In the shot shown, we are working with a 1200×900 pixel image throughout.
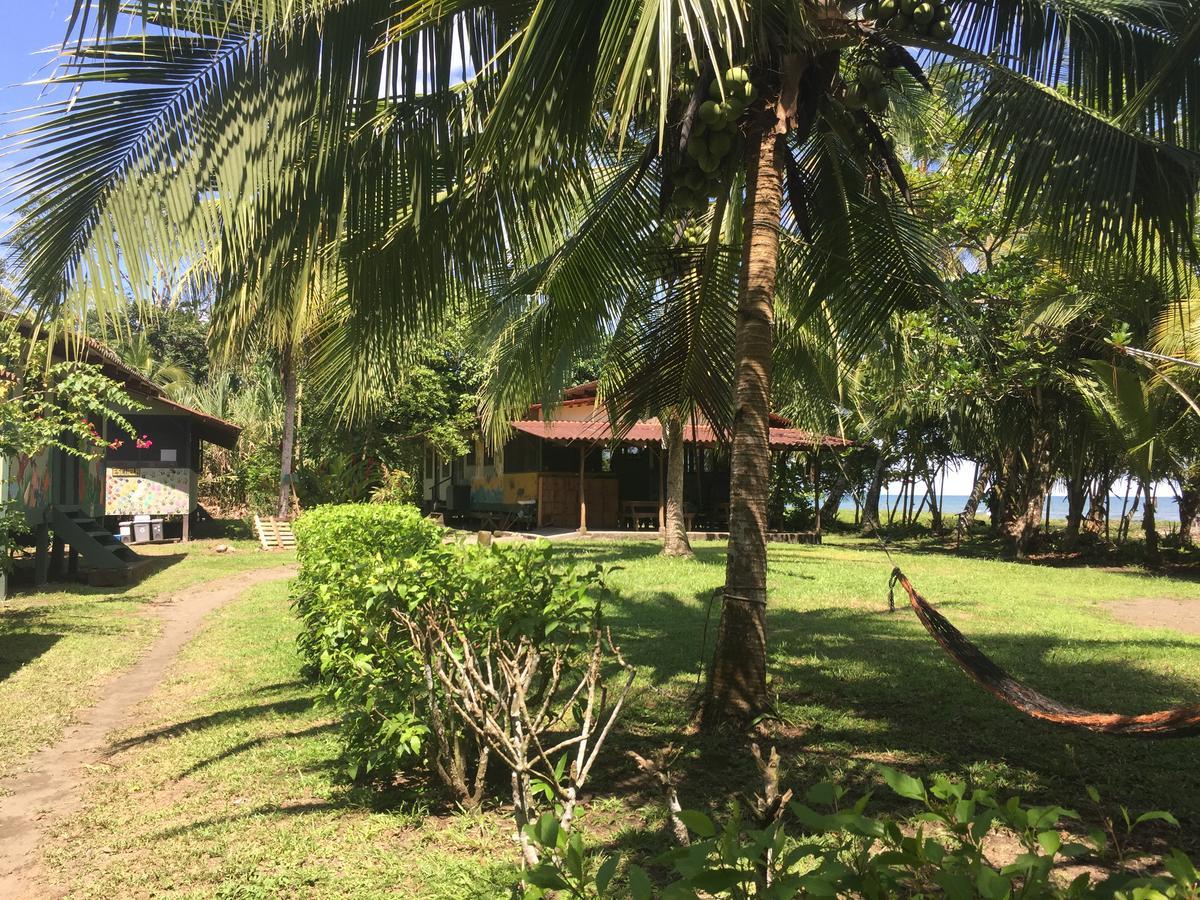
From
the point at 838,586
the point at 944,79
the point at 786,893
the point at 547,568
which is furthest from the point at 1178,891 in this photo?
the point at 838,586

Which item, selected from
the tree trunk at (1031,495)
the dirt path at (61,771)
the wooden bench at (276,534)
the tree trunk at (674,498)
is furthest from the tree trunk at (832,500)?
the dirt path at (61,771)

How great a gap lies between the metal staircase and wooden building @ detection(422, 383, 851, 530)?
9871 millimetres

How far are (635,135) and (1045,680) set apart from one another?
5.24 m

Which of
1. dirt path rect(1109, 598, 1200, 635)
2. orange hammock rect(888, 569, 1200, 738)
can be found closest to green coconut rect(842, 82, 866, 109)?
orange hammock rect(888, 569, 1200, 738)

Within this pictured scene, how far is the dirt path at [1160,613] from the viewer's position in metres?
10.1

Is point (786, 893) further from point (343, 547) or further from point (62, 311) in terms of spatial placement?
point (343, 547)

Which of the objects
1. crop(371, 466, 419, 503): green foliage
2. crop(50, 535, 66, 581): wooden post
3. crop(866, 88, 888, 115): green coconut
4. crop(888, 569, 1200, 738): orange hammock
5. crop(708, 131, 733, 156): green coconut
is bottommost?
crop(50, 535, 66, 581): wooden post

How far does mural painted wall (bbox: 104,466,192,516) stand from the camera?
1892 centimetres

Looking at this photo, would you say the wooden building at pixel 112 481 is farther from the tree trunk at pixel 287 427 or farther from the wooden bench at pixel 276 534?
the wooden bench at pixel 276 534

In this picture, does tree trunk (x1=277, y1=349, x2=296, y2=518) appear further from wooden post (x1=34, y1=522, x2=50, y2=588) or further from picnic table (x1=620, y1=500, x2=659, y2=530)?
picnic table (x1=620, y1=500, x2=659, y2=530)

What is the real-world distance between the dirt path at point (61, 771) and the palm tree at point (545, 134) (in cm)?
250

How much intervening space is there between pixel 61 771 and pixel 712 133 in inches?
204

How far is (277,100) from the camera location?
3.71 m

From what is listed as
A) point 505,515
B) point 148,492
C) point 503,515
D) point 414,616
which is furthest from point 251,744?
point 503,515
